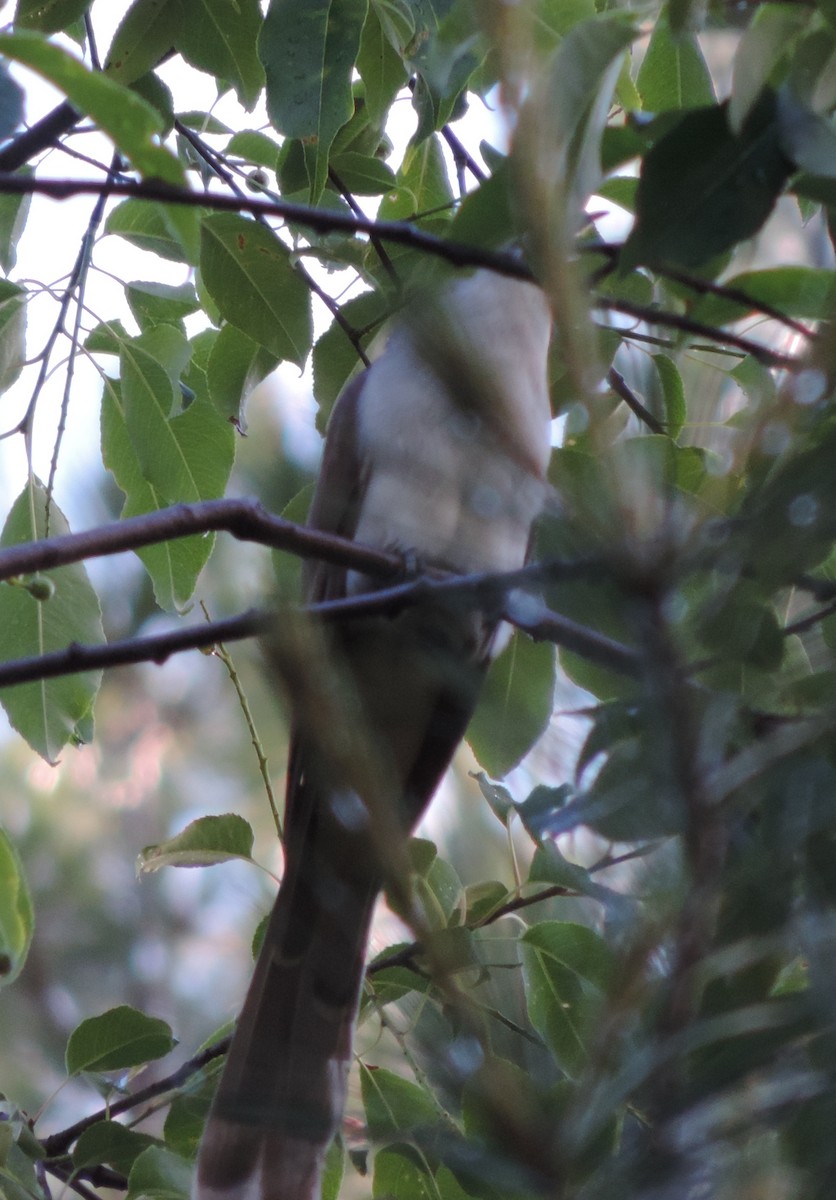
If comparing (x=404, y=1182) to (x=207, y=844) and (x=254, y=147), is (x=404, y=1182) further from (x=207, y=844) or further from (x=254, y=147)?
(x=254, y=147)

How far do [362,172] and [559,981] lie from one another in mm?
1457

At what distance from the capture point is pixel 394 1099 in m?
1.92

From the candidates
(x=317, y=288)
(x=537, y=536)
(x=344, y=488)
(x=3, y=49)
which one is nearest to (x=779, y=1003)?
(x=537, y=536)

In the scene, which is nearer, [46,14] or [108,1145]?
[108,1145]

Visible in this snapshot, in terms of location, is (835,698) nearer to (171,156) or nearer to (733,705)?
(733,705)

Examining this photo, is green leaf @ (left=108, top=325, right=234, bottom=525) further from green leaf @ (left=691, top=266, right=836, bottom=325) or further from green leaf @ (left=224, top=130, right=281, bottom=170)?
green leaf @ (left=691, top=266, right=836, bottom=325)

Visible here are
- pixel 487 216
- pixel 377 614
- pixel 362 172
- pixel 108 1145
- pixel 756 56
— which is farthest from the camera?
pixel 362 172

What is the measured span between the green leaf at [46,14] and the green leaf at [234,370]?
0.57 m

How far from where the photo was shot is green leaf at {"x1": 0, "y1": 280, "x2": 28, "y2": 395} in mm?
2283

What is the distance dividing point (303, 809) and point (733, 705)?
180 cm

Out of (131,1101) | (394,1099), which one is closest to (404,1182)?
(394,1099)

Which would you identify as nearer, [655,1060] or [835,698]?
[655,1060]

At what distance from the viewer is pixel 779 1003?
909mm

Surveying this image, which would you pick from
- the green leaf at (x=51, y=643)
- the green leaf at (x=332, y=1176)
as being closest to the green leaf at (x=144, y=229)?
the green leaf at (x=51, y=643)
